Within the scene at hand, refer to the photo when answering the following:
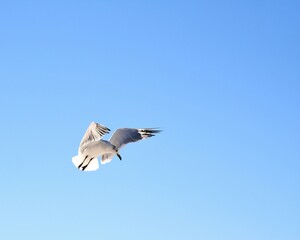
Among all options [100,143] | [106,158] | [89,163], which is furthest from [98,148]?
[106,158]

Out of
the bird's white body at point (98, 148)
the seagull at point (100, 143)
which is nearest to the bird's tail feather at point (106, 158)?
the seagull at point (100, 143)

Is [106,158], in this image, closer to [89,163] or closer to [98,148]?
[89,163]

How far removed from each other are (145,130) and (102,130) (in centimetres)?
249

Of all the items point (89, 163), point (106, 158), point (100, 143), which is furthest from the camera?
point (106, 158)

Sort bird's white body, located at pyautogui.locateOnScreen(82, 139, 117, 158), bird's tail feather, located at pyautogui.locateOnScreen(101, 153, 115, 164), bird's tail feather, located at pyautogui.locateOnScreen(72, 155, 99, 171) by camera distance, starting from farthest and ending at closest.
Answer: bird's tail feather, located at pyautogui.locateOnScreen(101, 153, 115, 164)
bird's tail feather, located at pyautogui.locateOnScreen(72, 155, 99, 171)
bird's white body, located at pyautogui.locateOnScreen(82, 139, 117, 158)

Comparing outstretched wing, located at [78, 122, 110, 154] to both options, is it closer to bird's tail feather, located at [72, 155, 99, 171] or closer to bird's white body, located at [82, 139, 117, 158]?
bird's white body, located at [82, 139, 117, 158]

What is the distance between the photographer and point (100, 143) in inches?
1099

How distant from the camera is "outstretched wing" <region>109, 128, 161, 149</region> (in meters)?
29.2

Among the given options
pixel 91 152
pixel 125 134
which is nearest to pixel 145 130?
pixel 125 134

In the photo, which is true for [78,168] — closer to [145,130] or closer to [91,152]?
[91,152]

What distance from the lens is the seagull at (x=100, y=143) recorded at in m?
28.0

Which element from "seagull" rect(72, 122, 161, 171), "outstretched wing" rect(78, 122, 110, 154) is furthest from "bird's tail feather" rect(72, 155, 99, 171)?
"outstretched wing" rect(78, 122, 110, 154)

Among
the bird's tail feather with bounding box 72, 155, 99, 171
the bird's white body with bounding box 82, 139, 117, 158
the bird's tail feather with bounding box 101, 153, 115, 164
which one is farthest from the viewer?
the bird's tail feather with bounding box 101, 153, 115, 164

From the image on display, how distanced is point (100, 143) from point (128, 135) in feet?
6.07
